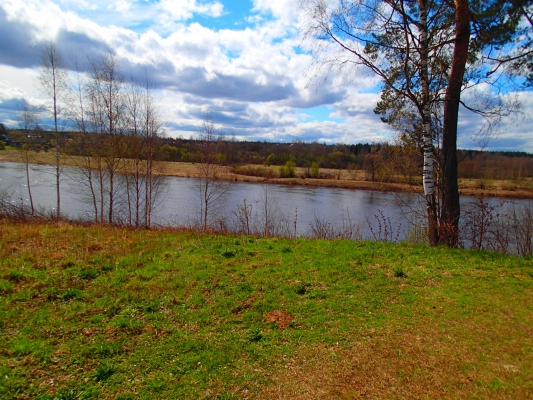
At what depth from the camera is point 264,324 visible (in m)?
3.79

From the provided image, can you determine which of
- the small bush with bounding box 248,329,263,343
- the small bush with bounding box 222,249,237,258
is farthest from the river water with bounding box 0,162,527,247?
the small bush with bounding box 248,329,263,343

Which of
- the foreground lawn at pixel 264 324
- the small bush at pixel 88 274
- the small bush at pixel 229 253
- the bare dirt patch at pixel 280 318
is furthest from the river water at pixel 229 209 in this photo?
the bare dirt patch at pixel 280 318

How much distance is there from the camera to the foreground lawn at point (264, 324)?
9.16 ft

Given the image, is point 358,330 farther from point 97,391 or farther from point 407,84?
point 407,84

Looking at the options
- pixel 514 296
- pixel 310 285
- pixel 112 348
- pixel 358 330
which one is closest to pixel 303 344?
pixel 358 330

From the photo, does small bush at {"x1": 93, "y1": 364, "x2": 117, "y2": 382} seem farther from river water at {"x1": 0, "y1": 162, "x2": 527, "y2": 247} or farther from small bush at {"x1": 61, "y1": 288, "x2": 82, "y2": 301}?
river water at {"x1": 0, "y1": 162, "x2": 527, "y2": 247}

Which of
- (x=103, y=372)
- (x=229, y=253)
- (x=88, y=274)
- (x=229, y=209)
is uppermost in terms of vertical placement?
(x=229, y=253)

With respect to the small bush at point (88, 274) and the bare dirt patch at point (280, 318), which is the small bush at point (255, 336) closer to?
the bare dirt patch at point (280, 318)

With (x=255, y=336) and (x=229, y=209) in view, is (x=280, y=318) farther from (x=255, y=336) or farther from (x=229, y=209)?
(x=229, y=209)

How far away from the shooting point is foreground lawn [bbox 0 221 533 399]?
2.79 metres

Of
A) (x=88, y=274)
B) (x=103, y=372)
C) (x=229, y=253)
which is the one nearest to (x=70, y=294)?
(x=88, y=274)

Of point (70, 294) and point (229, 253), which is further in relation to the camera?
point (229, 253)

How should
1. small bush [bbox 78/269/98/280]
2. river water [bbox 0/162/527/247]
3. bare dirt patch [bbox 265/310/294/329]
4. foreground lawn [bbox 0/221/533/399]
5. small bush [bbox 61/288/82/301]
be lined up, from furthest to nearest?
1. river water [bbox 0/162/527/247]
2. small bush [bbox 78/269/98/280]
3. small bush [bbox 61/288/82/301]
4. bare dirt patch [bbox 265/310/294/329]
5. foreground lawn [bbox 0/221/533/399]

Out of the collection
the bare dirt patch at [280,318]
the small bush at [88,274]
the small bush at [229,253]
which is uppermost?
the small bush at [229,253]
